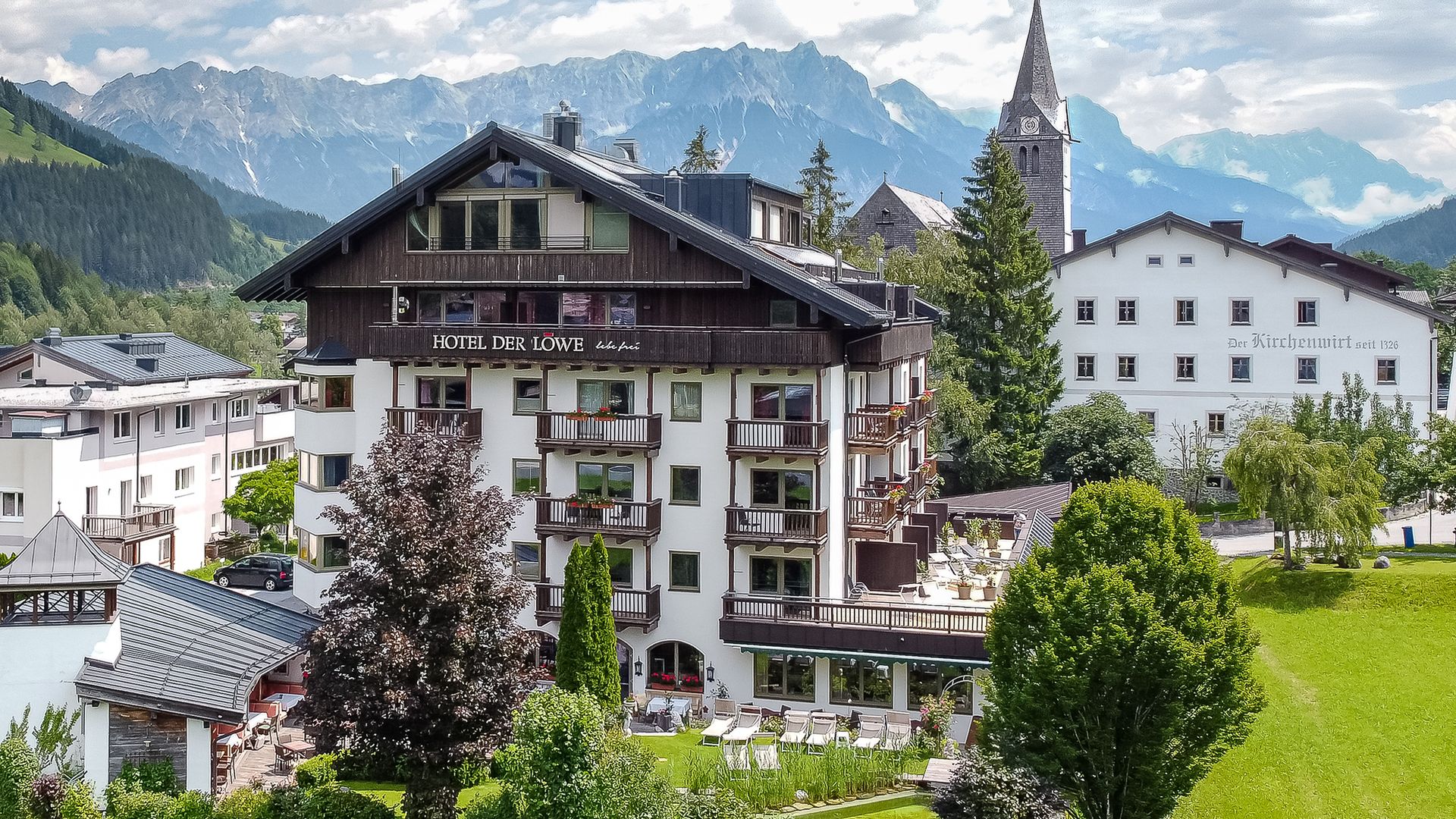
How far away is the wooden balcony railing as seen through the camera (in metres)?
47.5

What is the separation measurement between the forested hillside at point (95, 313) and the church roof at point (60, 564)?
262 feet

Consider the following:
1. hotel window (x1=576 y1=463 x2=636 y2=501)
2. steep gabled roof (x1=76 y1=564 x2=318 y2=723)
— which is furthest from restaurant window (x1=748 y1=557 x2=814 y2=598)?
steep gabled roof (x1=76 y1=564 x2=318 y2=723)

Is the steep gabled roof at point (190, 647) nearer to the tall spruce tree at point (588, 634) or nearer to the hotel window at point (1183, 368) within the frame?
the tall spruce tree at point (588, 634)

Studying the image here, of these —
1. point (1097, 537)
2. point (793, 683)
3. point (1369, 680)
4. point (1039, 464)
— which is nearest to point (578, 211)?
point (793, 683)

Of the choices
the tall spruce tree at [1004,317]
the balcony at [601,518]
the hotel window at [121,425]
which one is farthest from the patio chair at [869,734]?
the hotel window at [121,425]

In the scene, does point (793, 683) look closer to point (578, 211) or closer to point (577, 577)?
point (577, 577)

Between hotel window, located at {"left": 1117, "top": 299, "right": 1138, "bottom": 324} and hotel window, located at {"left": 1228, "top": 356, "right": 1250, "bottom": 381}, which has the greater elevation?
hotel window, located at {"left": 1117, "top": 299, "right": 1138, "bottom": 324}

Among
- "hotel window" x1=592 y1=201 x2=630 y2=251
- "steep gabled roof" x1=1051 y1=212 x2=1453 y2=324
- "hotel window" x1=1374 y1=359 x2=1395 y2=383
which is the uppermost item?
"steep gabled roof" x1=1051 y1=212 x2=1453 y2=324

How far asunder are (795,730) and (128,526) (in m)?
30.2

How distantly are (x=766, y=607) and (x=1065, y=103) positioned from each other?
76.8 m

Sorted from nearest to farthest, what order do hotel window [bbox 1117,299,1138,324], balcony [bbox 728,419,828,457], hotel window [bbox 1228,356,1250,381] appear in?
balcony [bbox 728,419,828,457] → hotel window [bbox 1228,356,1250,381] → hotel window [bbox 1117,299,1138,324]

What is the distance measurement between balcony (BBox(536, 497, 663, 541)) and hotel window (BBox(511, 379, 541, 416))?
2526 millimetres

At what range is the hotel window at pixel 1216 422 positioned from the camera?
60125 millimetres

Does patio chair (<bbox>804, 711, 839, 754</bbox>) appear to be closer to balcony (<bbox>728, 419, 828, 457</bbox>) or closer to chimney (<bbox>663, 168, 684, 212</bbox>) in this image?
balcony (<bbox>728, 419, 828, 457</bbox>)
